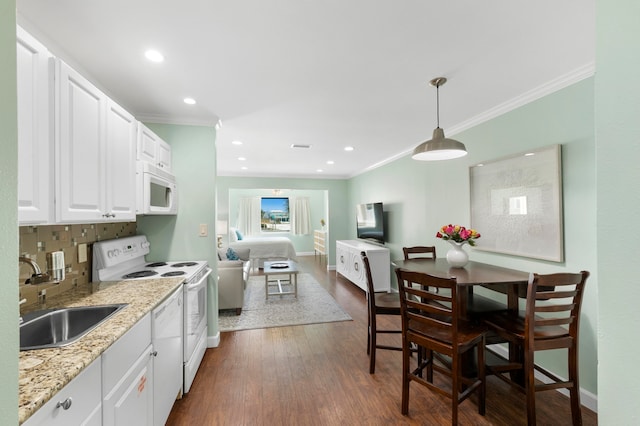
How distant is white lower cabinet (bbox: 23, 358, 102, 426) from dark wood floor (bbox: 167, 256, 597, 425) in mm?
1093

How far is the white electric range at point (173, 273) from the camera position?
6.72 feet

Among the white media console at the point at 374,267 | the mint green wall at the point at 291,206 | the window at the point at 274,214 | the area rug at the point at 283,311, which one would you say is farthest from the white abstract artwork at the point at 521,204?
the window at the point at 274,214

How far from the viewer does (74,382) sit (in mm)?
885

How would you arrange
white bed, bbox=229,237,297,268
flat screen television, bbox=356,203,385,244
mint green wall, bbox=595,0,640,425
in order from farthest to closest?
1. white bed, bbox=229,237,297,268
2. flat screen television, bbox=356,203,385,244
3. mint green wall, bbox=595,0,640,425

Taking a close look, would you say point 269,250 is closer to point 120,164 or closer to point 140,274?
point 140,274

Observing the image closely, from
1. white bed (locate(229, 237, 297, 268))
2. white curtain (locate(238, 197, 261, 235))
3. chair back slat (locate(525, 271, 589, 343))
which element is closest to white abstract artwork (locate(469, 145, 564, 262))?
chair back slat (locate(525, 271, 589, 343))

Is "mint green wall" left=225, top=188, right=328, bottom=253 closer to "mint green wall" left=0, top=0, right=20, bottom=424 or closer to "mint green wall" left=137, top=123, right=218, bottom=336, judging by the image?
"mint green wall" left=137, top=123, right=218, bottom=336

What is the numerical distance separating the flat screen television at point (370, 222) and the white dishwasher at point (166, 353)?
3.70 m

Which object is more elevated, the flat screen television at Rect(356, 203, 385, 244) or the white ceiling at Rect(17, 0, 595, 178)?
the white ceiling at Rect(17, 0, 595, 178)

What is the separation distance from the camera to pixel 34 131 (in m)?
1.08

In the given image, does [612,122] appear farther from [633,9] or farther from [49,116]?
[49,116]

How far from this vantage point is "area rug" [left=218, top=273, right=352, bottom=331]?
3.44m

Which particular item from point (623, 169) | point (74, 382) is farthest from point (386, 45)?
point (74, 382)

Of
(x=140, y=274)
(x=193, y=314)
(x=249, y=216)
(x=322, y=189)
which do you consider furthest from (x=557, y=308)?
(x=249, y=216)
